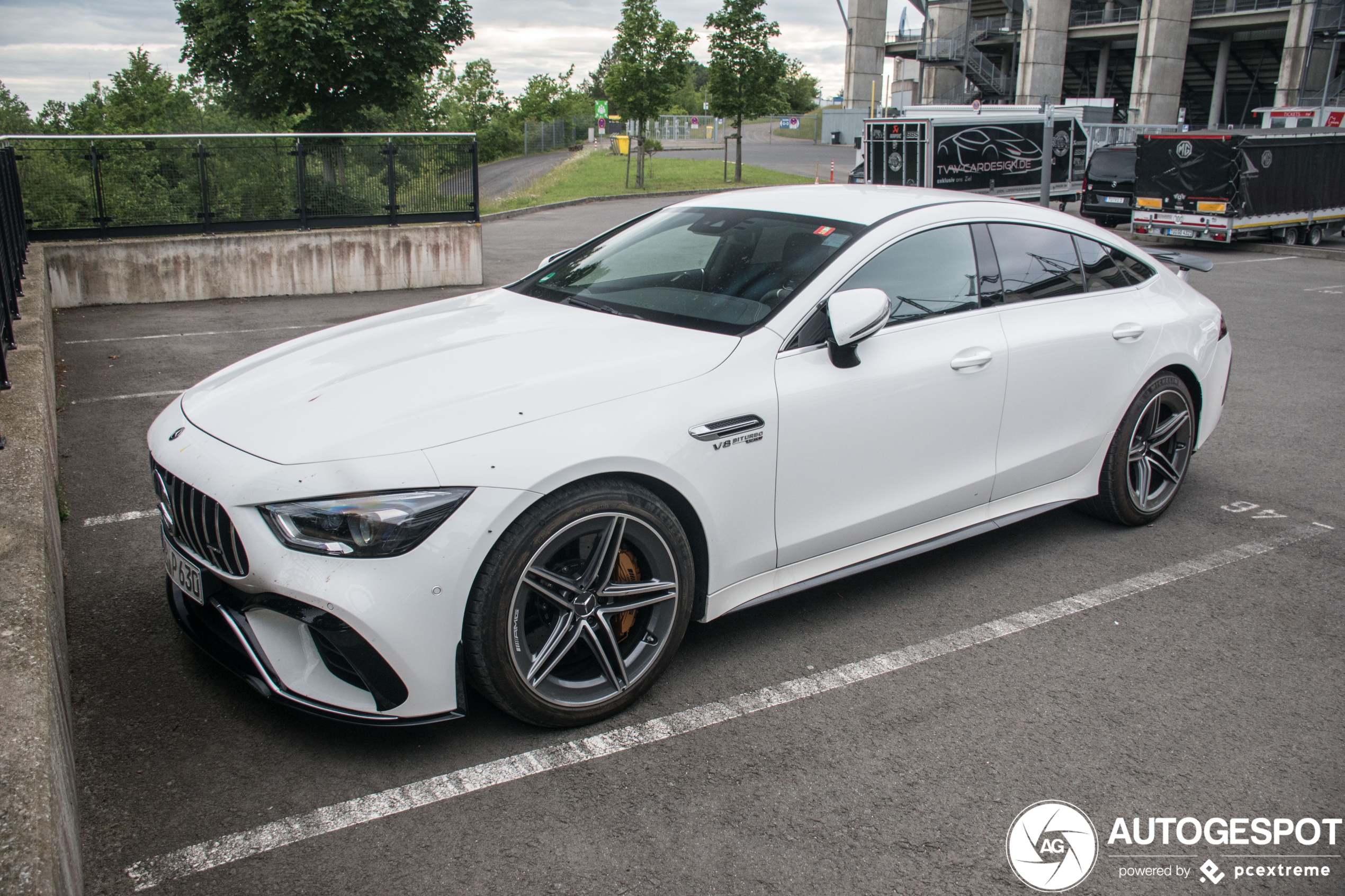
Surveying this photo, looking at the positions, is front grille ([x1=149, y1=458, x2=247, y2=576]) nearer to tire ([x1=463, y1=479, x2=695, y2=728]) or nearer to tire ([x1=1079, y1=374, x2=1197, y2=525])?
tire ([x1=463, y1=479, x2=695, y2=728])

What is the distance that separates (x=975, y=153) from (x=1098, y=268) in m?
21.1

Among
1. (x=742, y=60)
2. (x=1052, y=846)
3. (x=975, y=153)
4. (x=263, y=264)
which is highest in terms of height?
(x=742, y=60)

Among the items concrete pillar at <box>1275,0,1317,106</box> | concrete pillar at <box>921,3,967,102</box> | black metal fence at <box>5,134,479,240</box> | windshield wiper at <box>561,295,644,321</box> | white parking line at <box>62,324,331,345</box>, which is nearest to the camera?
windshield wiper at <box>561,295,644,321</box>

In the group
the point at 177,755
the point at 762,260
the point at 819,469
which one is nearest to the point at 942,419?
the point at 819,469

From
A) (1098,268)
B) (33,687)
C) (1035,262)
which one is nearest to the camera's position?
(33,687)

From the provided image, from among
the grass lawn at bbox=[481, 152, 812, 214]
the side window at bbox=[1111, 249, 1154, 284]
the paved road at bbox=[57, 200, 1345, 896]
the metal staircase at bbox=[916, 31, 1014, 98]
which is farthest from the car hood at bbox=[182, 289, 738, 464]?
the metal staircase at bbox=[916, 31, 1014, 98]

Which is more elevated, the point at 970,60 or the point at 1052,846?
the point at 970,60

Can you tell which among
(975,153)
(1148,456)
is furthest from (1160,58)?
(1148,456)

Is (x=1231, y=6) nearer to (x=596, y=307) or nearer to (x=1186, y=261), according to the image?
(x=1186, y=261)

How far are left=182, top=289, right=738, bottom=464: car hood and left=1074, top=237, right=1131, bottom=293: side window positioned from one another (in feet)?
7.03

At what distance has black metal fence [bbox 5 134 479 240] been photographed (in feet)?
38.1

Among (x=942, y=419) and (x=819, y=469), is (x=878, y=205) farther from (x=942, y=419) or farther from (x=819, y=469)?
(x=819, y=469)

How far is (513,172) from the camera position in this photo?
1935 inches

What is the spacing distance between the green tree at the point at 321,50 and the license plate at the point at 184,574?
17.6 metres
